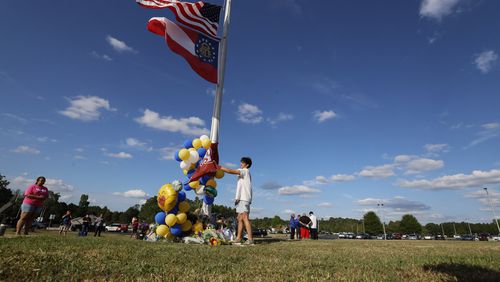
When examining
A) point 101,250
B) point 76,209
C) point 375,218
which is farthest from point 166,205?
point 375,218

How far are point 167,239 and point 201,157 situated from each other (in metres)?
2.57

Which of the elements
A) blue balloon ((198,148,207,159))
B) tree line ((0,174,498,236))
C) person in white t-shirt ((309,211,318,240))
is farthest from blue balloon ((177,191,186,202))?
tree line ((0,174,498,236))

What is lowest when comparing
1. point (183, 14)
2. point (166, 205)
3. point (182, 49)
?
point (166, 205)

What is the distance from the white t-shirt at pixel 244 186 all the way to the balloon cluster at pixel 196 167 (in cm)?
143

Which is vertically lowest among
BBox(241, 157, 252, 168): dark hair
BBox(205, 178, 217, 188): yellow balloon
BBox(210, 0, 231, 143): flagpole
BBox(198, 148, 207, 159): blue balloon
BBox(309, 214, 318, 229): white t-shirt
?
BBox(309, 214, 318, 229): white t-shirt

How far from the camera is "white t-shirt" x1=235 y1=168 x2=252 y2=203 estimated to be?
7.16 m

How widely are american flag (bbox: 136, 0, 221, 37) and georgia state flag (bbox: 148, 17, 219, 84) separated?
0.37 m

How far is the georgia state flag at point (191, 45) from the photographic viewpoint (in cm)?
1014

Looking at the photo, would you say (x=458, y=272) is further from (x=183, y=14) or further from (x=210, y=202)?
(x=183, y=14)

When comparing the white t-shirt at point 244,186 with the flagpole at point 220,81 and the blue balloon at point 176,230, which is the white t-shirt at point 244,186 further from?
the flagpole at point 220,81

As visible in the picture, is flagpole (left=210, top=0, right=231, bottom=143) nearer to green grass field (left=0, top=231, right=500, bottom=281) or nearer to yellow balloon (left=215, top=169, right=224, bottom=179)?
yellow balloon (left=215, top=169, right=224, bottom=179)

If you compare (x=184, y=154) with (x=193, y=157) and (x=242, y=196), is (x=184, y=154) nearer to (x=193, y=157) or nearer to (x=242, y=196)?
(x=193, y=157)

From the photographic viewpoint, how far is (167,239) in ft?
24.3

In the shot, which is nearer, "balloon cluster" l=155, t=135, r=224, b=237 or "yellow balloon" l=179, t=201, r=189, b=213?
"balloon cluster" l=155, t=135, r=224, b=237
